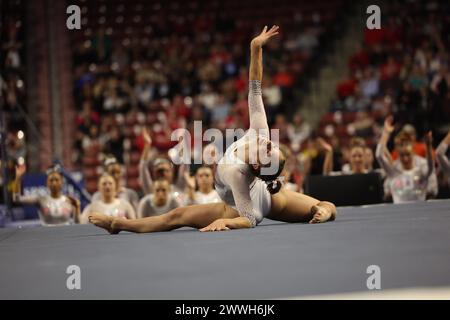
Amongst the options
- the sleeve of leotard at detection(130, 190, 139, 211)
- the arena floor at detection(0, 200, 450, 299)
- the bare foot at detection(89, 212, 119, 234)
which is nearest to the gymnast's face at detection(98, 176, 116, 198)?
the sleeve of leotard at detection(130, 190, 139, 211)

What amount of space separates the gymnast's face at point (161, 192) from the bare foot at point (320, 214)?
→ 6.23ft

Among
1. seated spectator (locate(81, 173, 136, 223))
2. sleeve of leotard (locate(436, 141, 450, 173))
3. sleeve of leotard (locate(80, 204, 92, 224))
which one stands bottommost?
sleeve of leotard (locate(80, 204, 92, 224))

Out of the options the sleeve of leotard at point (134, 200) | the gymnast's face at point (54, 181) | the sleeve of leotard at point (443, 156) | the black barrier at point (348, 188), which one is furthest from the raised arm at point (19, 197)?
the sleeve of leotard at point (443, 156)

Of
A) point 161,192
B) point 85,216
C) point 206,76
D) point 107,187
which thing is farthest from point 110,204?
point 206,76

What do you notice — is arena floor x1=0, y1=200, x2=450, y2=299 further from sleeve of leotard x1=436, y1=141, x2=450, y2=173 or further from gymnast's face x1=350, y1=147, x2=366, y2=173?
gymnast's face x1=350, y1=147, x2=366, y2=173

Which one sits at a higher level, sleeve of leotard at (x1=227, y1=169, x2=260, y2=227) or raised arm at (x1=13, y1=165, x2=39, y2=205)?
sleeve of leotard at (x1=227, y1=169, x2=260, y2=227)

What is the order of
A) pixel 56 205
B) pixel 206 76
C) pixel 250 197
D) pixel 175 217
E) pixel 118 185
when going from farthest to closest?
pixel 206 76 < pixel 118 185 < pixel 56 205 < pixel 175 217 < pixel 250 197

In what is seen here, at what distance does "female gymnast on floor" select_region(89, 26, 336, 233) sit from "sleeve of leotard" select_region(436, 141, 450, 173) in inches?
89.4

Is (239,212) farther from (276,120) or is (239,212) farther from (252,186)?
(276,120)

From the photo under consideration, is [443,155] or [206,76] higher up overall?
[206,76]

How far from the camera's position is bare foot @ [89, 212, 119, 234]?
15.2 ft

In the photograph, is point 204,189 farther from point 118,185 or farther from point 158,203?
point 118,185

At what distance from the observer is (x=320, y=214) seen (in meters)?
4.83

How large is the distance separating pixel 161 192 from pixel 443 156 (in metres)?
2.73
